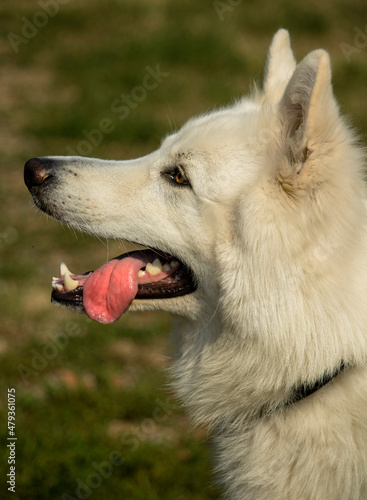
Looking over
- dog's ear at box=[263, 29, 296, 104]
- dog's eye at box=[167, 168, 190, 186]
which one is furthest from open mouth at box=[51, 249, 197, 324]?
dog's ear at box=[263, 29, 296, 104]

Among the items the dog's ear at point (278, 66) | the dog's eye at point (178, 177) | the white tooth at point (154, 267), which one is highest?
the dog's ear at point (278, 66)

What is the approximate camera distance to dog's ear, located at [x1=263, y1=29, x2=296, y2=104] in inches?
109

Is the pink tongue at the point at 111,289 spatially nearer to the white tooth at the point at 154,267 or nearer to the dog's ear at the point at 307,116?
the white tooth at the point at 154,267

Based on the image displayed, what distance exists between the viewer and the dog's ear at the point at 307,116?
77.5 inches

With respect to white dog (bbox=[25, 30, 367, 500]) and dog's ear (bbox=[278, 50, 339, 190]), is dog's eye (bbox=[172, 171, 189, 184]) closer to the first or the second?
white dog (bbox=[25, 30, 367, 500])

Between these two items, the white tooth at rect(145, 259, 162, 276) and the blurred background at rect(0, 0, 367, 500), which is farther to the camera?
the blurred background at rect(0, 0, 367, 500)

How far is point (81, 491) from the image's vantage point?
319 centimetres

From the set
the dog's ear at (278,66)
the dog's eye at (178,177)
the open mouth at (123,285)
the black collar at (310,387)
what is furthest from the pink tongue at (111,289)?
the dog's ear at (278,66)

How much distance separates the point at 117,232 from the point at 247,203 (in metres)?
0.61

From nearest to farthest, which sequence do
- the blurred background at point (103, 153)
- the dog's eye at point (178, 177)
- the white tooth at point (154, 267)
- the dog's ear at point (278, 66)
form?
the dog's eye at point (178, 177) → the white tooth at point (154, 267) → the dog's ear at point (278, 66) → the blurred background at point (103, 153)

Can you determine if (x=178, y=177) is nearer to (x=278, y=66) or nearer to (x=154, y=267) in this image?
(x=154, y=267)

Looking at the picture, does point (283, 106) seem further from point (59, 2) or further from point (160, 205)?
point (59, 2)

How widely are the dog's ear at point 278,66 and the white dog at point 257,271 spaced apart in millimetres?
38

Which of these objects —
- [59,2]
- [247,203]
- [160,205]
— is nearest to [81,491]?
[160,205]
